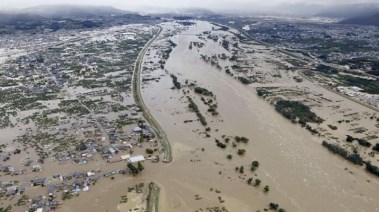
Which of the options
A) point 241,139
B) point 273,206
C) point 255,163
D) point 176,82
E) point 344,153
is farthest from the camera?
point 176,82

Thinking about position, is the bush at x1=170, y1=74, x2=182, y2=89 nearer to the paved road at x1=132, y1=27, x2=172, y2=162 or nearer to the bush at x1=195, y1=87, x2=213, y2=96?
the bush at x1=195, y1=87, x2=213, y2=96

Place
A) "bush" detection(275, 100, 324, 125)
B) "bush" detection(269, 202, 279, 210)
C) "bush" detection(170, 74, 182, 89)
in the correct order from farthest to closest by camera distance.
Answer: "bush" detection(170, 74, 182, 89) < "bush" detection(275, 100, 324, 125) < "bush" detection(269, 202, 279, 210)

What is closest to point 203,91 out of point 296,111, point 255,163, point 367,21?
point 296,111

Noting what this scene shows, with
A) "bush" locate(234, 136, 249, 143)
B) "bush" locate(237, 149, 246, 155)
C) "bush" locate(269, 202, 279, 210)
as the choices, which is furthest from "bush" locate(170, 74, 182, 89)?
"bush" locate(269, 202, 279, 210)

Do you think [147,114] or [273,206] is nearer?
[273,206]

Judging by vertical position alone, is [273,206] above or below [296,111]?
below

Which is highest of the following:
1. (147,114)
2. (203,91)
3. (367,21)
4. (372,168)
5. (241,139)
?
(367,21)

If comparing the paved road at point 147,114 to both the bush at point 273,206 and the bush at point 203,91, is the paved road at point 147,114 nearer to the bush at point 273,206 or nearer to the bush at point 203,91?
the bush at point 203,91

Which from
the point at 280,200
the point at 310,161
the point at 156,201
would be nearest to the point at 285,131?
the point at 310,161

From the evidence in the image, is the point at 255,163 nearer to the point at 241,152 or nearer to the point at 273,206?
the point at 241,152
